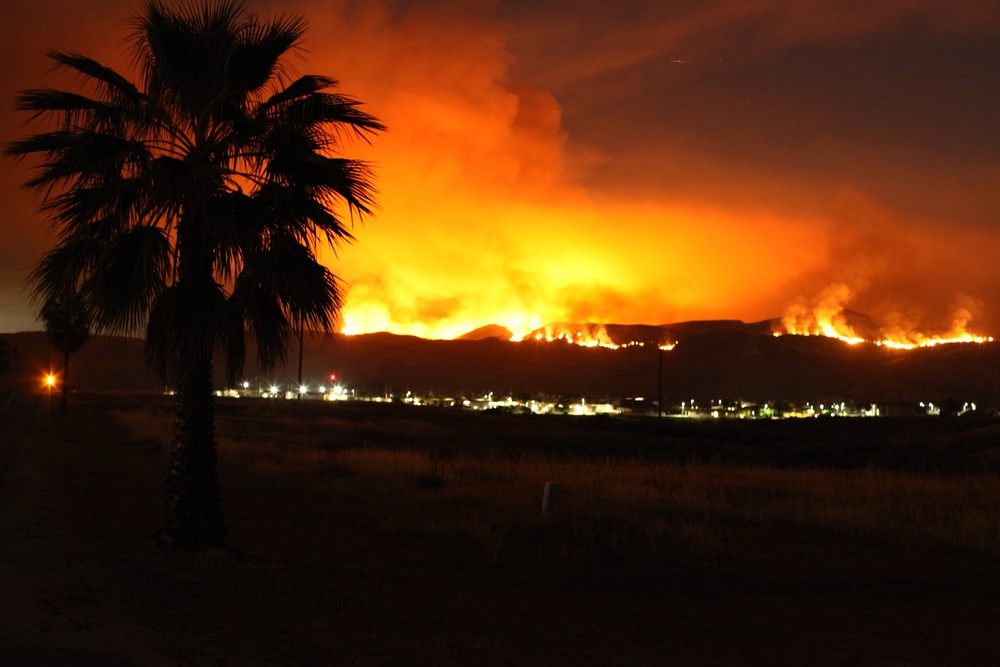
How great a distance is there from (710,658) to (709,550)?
17.7 ft

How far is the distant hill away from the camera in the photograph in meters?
136

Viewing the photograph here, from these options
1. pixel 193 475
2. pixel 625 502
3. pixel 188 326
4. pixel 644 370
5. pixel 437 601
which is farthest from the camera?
pixel 644 370

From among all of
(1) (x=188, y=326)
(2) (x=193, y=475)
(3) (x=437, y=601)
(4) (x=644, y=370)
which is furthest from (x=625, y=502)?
(4) (x=644, y=370)

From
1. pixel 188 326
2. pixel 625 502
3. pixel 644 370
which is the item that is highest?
pixel 644 370

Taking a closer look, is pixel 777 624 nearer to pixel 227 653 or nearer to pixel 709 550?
pixel 709 550

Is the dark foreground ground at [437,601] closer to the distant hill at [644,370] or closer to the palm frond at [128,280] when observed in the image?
the palm frond at [128,280]

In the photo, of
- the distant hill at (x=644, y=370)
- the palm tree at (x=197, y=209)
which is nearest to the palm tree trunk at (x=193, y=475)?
the palm tree at (x=197, y=209)

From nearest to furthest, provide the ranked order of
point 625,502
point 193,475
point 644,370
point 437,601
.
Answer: point 437,601 < point 193,475 < point 625,502 < point 644,370

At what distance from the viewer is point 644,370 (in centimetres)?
15600

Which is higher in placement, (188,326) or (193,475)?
(188,326)

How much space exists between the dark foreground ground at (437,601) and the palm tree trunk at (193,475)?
40cm

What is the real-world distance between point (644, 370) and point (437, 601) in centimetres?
14697

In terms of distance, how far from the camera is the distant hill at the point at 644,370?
136 metres

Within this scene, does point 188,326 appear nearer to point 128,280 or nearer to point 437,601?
point 128,280
